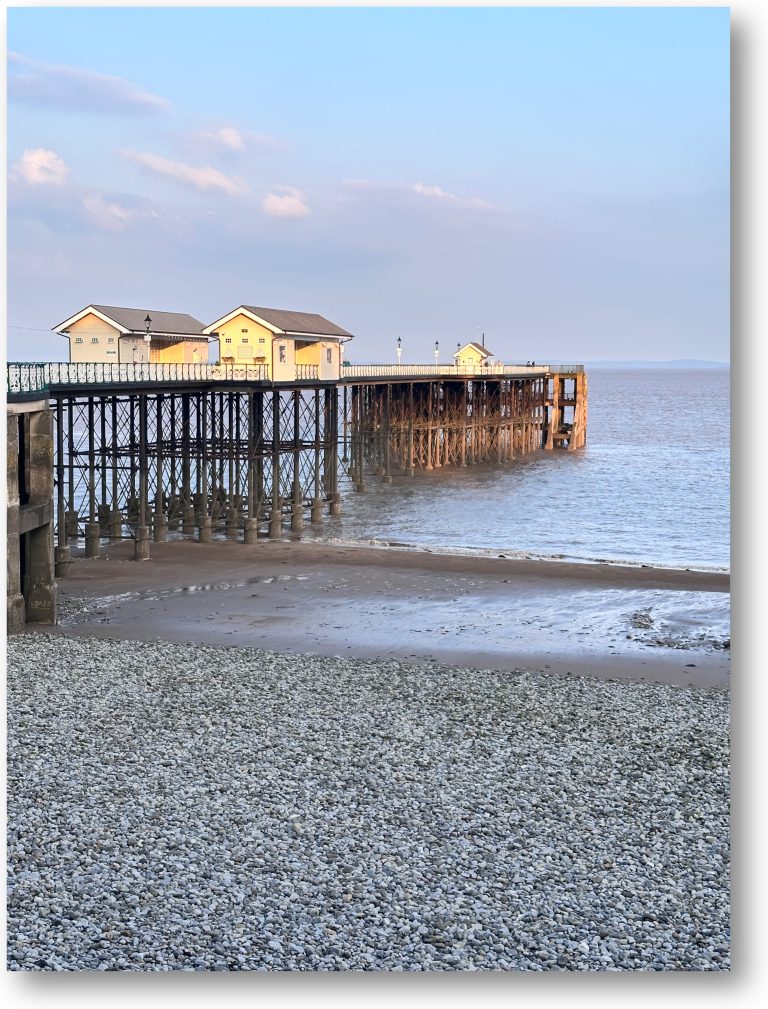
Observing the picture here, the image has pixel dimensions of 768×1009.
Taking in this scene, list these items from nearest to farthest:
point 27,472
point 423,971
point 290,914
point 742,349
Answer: point 742,349 < point 423,971 < point 290,914 < point 27,472

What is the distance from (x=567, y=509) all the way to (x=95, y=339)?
1858cm

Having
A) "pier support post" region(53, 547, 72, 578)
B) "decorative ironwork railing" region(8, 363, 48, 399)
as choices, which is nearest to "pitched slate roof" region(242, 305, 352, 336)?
"pier support post" region(53, 547, 72, 578)

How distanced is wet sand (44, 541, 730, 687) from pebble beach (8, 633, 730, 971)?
2.46 meters

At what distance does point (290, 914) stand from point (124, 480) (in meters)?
43.2

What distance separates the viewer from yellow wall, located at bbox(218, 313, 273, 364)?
3070 centimetres

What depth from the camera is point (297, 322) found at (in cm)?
3219

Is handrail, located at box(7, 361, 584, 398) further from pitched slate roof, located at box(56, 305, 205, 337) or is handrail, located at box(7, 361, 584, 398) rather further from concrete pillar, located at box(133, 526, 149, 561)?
concrete pillar, located at box(133, 526, 149, 561)

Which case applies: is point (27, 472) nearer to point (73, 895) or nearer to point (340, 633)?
point (340, 633)

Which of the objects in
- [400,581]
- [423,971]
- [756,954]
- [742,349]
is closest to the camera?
[742,349]

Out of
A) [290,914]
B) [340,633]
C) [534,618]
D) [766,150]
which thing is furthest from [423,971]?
[534,618]

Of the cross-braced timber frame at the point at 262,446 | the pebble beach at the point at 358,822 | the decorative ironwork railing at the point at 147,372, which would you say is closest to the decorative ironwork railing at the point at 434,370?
the cross-braced timber frame at the point at 262,446

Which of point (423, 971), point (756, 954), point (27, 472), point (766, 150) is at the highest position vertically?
point (766, 150)

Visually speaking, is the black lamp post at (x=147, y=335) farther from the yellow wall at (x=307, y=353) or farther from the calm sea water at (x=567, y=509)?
the calm sea water at (x=567, y=509)

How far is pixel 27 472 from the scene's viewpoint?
56.0 ft
